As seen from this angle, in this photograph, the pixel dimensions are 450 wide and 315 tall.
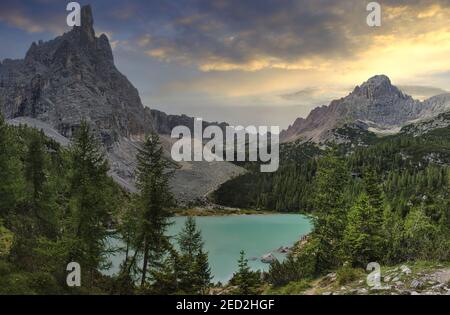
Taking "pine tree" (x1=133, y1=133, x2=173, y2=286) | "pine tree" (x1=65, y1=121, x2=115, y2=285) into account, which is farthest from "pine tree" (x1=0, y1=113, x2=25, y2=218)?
"pine tree" (x1=133, y1=133, x2=173, y2=286)

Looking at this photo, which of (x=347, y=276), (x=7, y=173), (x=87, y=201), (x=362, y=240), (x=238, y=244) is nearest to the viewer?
(x=347, y=276)

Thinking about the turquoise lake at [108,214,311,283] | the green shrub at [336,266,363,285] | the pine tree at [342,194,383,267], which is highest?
the pine tree at [342,194,383,267]

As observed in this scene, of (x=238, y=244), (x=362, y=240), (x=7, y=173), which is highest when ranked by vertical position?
(x=7, y=173)

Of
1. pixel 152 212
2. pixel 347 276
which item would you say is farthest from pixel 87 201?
pixel 347 276

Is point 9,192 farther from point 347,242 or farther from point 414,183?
point 414,183

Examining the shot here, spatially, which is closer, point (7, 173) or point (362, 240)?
point (362, 240)

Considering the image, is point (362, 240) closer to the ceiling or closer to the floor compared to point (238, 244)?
closer to the ceiling

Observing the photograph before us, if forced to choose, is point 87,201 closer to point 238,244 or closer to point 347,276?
point 347,276

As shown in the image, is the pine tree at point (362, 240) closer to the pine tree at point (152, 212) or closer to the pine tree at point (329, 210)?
the pine tree at point (329, 210)

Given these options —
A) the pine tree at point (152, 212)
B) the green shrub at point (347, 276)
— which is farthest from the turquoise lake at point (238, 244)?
the green shrub at point (347, 276)

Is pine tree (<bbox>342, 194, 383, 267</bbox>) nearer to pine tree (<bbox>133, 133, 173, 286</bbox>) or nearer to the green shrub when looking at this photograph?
the green shrub

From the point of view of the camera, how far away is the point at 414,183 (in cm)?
12581

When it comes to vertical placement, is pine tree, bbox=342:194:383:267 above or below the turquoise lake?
above

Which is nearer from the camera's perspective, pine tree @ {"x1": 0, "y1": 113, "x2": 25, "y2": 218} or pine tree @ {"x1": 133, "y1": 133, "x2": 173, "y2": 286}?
pine tree @ {"x1": 133, "y1": 133, "x2": 173, "y2": 286}
